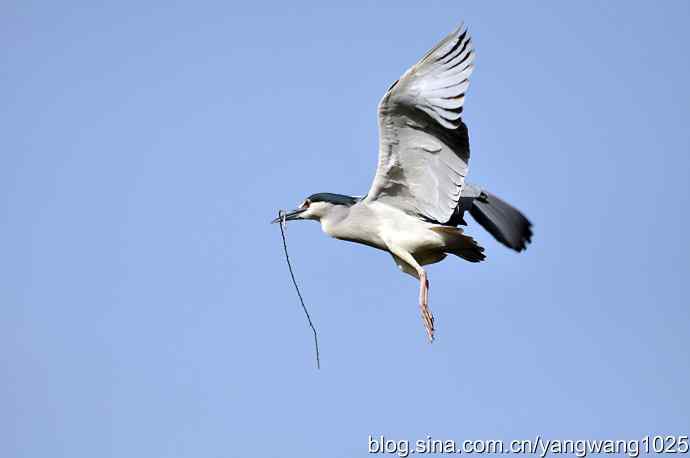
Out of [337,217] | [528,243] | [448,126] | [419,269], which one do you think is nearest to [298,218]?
[337,217]

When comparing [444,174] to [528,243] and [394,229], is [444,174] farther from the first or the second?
[528,243]

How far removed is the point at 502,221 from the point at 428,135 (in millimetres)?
4442

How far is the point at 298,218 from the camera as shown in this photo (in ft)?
48.4

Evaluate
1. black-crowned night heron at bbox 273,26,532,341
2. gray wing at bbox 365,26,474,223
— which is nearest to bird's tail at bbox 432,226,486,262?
black-crowned night heron at bbox 273,26,532,341

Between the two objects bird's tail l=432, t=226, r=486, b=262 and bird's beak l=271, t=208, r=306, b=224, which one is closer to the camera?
bird's tail l=432, t=226, r=486, b=262

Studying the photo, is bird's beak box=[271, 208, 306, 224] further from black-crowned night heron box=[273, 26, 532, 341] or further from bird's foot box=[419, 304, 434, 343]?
bird's foot box=[419, 304, 434, 343]

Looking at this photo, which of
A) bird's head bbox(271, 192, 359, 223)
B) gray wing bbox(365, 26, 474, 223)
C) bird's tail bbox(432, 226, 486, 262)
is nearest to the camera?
gray wing bbox(365, 26, 474, 223)

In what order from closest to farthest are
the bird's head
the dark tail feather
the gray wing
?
the gray wing
the bird's head
the dark tail feather

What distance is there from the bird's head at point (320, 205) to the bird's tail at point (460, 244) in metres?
1.09

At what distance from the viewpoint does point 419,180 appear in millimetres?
13773

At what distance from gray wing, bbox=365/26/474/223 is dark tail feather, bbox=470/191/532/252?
2.95 metres

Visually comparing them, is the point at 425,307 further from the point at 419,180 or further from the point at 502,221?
the point at 502,221

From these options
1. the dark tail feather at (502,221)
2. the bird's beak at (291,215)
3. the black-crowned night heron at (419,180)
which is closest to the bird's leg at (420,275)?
the black-crowned night heron at (419,180)

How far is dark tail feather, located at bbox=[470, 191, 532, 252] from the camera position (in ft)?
55.8
